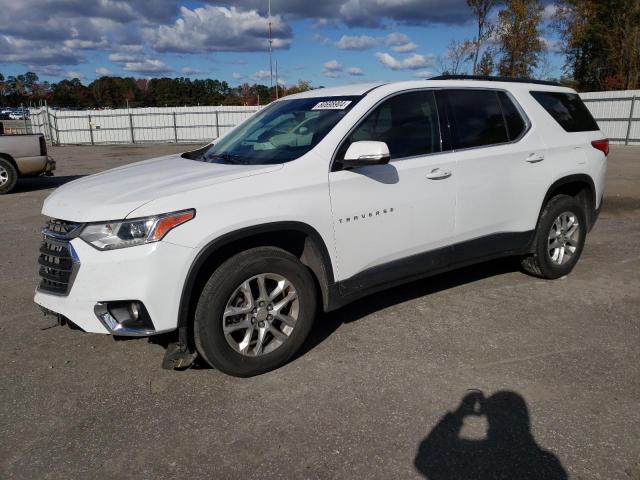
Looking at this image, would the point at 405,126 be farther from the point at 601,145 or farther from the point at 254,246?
the point at 601,145

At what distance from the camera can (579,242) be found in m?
5.40

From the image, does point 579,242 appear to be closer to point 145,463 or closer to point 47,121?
point 145,463

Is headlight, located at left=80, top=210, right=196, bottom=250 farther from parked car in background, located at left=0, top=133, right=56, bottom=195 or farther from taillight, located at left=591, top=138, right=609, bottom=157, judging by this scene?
parked car in background, located at left=0, top=133, right=56, bottom=195

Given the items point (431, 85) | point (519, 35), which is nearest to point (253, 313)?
point (431, 85)

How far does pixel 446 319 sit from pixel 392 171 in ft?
4.47

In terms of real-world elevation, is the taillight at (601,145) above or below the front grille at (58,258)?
above

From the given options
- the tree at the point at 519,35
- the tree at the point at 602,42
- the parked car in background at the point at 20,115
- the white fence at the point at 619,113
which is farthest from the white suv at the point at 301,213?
the tree at the point at 602,42

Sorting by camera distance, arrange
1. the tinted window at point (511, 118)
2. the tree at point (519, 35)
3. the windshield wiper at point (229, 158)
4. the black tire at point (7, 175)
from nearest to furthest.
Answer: the windshield wiper at point (229, 158)
the tinted window at point (511, 118)
the black tire at point (7, 175)
the tree at point (519, 35)

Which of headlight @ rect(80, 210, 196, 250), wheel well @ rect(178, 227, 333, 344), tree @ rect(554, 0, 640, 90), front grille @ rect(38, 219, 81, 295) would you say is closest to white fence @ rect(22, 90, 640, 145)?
tree @ rect(554, 0, 640, 90)

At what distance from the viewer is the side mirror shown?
11.4ft

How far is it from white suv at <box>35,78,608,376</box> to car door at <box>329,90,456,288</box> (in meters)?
0.01

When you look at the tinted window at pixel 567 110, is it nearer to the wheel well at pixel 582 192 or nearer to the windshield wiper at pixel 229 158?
the wheel well at pixel 582 192

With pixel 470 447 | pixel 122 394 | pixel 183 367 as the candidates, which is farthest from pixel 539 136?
pixel 122 394

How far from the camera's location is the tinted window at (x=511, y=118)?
15.4ft
